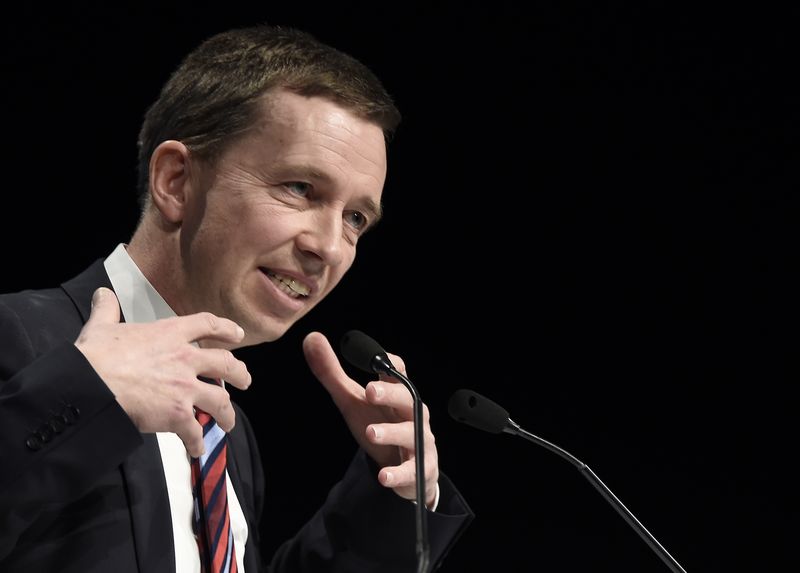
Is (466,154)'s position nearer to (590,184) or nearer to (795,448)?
(590,184)

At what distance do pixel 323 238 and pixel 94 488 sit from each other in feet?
2.00

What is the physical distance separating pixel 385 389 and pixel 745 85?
2520 millimetres

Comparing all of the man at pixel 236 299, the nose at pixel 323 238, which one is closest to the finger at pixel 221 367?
the man at pixel 236 299

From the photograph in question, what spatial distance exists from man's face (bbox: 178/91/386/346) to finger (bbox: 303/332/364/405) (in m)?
0.07

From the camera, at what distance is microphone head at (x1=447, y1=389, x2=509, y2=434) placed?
5.08ft

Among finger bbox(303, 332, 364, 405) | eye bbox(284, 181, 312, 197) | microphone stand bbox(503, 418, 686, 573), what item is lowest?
finger bbox(303, 332, 364, 405)

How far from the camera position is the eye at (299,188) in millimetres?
1682

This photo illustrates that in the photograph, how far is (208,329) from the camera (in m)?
1.22

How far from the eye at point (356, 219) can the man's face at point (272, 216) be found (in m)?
0.06

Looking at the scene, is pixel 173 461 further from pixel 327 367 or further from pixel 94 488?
pixel 327 367

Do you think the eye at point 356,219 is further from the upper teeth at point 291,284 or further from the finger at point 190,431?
the finger at point 190,431

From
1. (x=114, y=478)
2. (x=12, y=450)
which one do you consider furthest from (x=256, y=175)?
(x=12, y=450)

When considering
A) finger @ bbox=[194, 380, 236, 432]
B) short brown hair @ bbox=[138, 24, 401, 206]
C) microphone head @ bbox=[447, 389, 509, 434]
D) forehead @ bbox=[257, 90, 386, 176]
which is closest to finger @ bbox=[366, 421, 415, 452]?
microphone head @ bbox=[447, 389, 509, 434]

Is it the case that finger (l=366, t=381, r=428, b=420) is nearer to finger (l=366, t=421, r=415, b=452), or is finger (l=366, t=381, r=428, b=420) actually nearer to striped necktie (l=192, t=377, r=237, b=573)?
finger (l=366, t=421, r=415, b=452)
